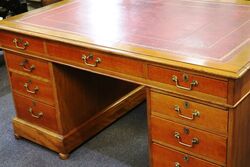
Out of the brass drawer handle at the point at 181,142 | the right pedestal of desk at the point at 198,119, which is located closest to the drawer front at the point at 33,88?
the right pedestal of desk at the point at 198,119

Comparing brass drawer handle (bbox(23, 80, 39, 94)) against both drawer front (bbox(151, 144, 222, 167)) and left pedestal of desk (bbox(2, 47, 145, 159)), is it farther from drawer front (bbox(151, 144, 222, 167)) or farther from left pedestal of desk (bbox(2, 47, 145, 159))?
drawer front (bbox(151, 144, 222, 167))

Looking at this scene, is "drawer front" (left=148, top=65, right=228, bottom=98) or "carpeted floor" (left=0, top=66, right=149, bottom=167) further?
"carpeted floor" (left=0, top=66, right=149, bottom=167)

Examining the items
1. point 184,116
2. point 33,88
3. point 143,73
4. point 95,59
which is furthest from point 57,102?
point 184,116

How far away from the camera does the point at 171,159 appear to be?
6.11 feet

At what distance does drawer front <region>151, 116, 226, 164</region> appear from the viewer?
1676 mm

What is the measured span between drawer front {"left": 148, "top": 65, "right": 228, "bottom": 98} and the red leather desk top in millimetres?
67

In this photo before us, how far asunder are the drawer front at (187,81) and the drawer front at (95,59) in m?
0.08

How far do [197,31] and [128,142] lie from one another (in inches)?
34.8

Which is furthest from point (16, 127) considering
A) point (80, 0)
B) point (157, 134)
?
point (157, 134)

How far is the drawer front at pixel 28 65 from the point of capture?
222 cm

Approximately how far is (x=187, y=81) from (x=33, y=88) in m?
1.04

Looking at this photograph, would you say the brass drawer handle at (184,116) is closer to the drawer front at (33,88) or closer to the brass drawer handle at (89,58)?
the brass drawer handle at (89,58)

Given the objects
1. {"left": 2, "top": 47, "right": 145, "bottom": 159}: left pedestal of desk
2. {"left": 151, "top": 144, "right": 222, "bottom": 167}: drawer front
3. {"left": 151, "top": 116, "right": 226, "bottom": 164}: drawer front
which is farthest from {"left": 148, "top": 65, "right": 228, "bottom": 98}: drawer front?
{"left": 2, "top": 47, "right": 145, "bottom": 159}: left pedestal of desk

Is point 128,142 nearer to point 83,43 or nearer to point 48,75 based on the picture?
point 48,75
